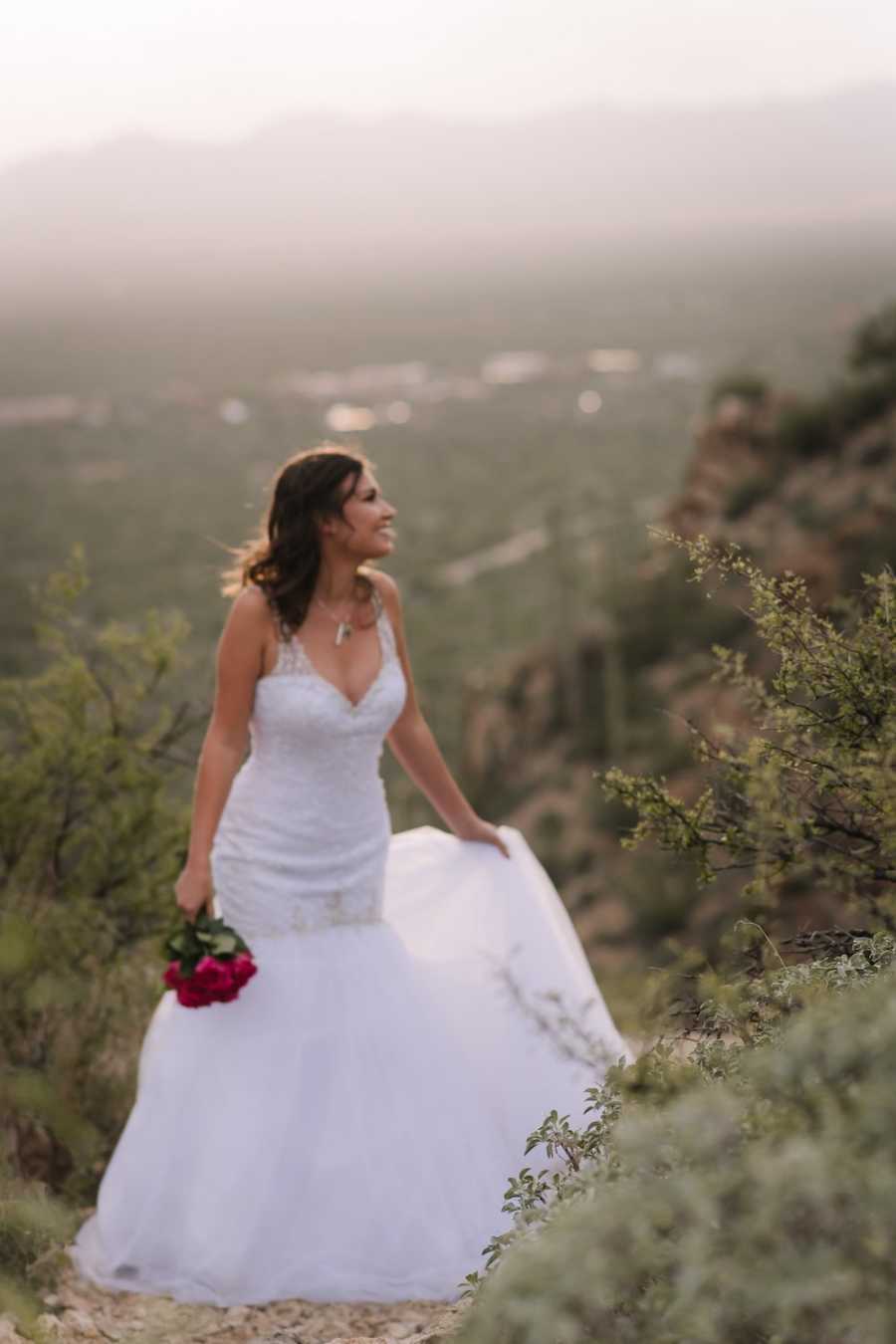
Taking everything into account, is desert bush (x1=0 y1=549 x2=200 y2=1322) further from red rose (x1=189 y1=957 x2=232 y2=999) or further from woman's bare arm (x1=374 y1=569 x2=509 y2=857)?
woman's bare arm (x1=374 y1=569 x2=509 y2=857)

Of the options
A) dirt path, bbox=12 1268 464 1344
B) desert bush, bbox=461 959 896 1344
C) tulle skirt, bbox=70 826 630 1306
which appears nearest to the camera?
desert bush, bbox=461 959 896 1344

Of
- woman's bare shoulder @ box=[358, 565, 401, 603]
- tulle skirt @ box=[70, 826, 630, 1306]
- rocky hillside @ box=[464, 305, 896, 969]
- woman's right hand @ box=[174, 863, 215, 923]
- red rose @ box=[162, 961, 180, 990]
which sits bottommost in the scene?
rocky hillside @ box=[464, 305, 896, 969]

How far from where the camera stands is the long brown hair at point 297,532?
3.56 metres

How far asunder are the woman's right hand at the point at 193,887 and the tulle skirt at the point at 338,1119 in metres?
0.19

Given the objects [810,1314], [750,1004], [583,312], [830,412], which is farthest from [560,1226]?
[583,312]

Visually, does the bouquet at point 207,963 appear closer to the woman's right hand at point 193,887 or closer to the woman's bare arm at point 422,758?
the woman's right hand at point 193,887

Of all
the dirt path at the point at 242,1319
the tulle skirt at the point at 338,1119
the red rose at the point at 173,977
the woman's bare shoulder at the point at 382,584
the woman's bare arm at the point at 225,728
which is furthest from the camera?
the woman's bare shoulder at the point at 382,584

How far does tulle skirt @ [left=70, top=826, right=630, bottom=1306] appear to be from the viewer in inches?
128

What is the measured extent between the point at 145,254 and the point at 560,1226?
675ft

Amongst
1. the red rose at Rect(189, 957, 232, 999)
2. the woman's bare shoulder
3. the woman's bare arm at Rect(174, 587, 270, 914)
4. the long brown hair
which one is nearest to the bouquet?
the red rose at Rect(189, 957, 232, 999)

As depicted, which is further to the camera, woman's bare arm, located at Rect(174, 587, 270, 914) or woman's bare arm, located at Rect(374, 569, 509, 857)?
woman's bare arm, located at Rect(374, 569, 509, 857)

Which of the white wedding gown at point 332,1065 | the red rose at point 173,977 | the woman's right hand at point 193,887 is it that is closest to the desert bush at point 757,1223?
the white wedding gown at point 332,1065

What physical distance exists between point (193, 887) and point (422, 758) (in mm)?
740

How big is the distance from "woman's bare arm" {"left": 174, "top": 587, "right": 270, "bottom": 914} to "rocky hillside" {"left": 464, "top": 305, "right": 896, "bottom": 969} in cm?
961
